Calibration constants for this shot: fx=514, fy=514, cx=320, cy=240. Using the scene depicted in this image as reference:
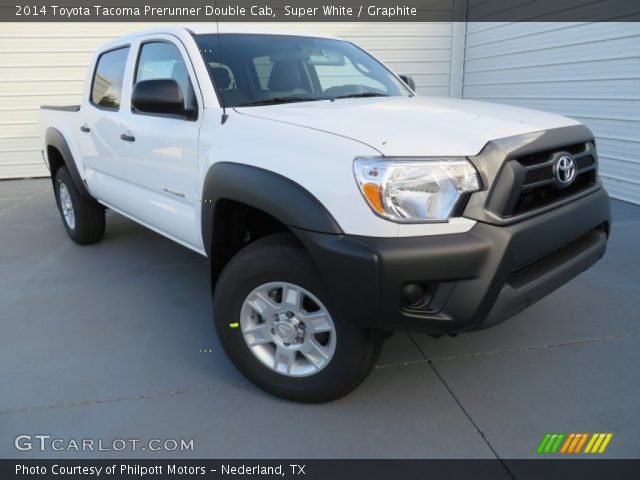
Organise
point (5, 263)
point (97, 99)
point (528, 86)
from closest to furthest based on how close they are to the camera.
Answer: point (97, 99)
point (5, 263)
point (528, 86)

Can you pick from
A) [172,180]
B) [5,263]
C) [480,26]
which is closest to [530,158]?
[172,180]

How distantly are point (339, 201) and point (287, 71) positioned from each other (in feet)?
5.00

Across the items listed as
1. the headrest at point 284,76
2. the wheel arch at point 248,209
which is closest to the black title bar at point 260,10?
the headrest at point 284,76

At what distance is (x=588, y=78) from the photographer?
664 cm

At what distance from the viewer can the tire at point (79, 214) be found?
193 inches

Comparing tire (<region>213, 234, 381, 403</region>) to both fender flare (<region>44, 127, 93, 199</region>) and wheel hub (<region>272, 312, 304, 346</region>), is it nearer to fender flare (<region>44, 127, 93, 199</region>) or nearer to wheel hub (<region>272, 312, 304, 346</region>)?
wheel hub (<region>272, 312, 304, 346</region>)

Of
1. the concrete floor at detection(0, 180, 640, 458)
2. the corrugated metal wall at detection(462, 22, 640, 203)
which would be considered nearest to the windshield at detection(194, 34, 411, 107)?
the concrete floor at detection(0, 180, 640, 458)

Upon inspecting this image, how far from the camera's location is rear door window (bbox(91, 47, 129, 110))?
3945 millimetres

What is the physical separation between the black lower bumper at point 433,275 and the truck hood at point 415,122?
35 centimetres

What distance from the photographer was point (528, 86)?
7.78 metres
